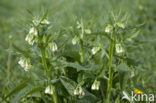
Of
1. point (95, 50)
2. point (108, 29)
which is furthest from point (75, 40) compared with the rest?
point (108, 29)

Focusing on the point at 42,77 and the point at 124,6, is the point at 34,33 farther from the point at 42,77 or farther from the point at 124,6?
the point at 124,6

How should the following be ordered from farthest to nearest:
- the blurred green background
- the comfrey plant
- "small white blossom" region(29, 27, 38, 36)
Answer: the blurred green background < the comfrey plant < "small white blossom" region(29, 27, 38, 36)

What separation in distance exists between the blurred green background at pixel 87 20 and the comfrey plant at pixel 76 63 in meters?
0.11

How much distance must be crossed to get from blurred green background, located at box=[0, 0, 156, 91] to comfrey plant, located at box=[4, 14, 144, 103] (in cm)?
11

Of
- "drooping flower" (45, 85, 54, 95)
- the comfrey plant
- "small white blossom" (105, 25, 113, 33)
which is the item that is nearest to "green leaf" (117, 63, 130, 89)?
the comfrey plant

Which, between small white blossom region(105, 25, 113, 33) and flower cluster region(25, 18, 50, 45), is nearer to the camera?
flower cluster region(25, 18, 50, 45)

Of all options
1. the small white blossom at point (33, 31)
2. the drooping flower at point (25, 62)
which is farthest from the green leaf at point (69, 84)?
the small white blossom at point (33, 31)

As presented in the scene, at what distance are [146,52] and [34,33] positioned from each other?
7.38 ft

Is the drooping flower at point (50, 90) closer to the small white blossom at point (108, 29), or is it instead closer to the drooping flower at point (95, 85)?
the drooping flower at point (95, 85)

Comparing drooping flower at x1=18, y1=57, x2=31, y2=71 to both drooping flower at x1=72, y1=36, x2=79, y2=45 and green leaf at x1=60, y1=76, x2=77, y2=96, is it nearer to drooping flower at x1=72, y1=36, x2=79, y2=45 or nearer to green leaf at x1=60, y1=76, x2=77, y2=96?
green leaf at x1=60, y1=76, x2=77, y2=96

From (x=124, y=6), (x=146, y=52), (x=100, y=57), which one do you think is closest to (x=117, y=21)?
(x=100, y=57)

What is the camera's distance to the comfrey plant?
2.05 m

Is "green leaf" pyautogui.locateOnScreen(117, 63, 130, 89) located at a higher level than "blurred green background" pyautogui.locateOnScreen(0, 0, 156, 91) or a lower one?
lower

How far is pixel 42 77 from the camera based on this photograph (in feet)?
7.33
